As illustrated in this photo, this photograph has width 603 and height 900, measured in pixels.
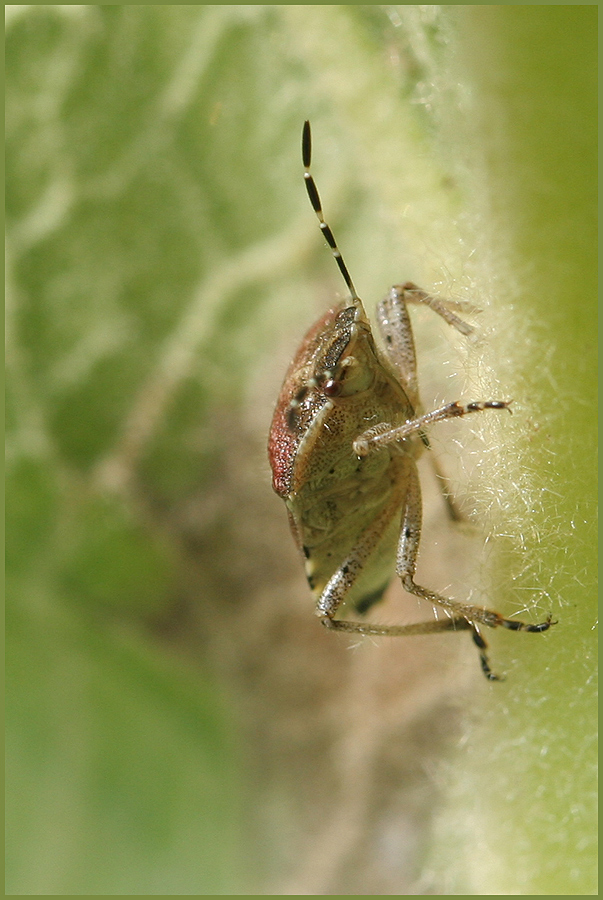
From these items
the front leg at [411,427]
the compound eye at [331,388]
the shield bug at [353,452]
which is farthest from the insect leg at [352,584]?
the compound eye at [331,388]

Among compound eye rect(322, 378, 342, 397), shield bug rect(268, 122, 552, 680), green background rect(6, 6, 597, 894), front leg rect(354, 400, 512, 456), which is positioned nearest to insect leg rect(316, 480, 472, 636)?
shield bug rect(268, 122, 552, 680)

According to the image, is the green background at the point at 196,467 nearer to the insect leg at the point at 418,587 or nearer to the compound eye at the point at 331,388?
the insect leg at the point at 418,587

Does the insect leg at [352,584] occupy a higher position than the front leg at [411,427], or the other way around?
the front leg at [411,427]

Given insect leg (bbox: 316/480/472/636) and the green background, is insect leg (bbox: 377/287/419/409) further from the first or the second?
insect leg (bbox: 316/480/472/636)

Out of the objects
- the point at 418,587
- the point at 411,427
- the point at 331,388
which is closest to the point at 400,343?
the point at 331,388

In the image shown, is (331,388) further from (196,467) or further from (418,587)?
(196,467)

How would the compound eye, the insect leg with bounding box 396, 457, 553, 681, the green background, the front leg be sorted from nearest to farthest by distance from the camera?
1. the front leg
2. the insect leg with bounding box 396, 457, 553, 681
3. the compound eye
4. the green background

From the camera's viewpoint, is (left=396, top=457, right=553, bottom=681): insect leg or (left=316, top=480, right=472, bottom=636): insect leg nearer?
(left=396, top=457, right=553, bottom=681): insect leg
